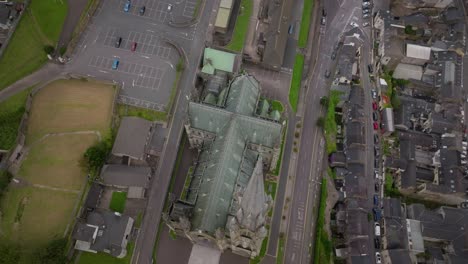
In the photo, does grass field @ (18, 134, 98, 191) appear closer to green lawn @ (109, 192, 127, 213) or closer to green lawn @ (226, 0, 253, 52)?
green lawn @ (109, 192, 127, 213)

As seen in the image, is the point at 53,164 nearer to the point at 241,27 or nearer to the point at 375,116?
the point at 241,27

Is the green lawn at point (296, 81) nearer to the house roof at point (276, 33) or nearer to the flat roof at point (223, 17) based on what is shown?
the house roof at point (276, 33)

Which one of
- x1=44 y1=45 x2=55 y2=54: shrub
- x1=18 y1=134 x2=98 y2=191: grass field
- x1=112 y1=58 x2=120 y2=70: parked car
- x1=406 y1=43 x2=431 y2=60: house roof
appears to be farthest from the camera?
x1=406 y1=43 x2=431 y2=60: house roof

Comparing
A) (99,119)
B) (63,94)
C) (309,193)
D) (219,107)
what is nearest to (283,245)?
(309,193)

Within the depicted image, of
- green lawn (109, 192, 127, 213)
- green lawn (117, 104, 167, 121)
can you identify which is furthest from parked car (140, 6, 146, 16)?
green lawn (109, 192, 127, 213)

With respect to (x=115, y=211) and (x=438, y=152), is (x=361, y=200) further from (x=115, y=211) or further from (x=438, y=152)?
(x=115, y=211)

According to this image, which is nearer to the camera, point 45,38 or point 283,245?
point 283,245
